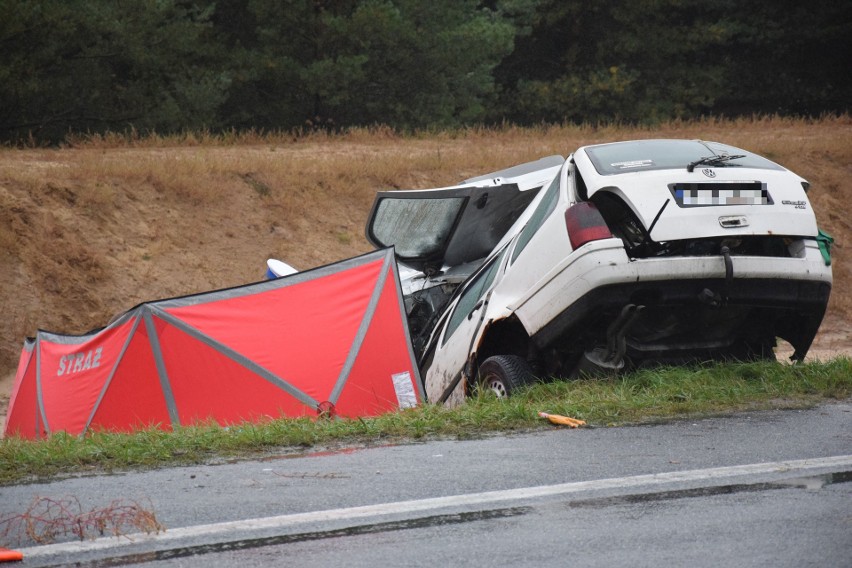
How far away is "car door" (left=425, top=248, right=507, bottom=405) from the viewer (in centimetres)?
786

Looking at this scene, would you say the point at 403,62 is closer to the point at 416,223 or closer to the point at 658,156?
the point at 416,223

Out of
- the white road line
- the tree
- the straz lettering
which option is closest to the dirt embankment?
the tree

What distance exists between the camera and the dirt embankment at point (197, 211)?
16984 millimetres

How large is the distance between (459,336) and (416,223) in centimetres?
186

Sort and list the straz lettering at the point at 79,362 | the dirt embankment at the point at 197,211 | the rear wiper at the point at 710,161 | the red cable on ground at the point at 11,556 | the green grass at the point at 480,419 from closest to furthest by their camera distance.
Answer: the red cable on ground at the point at 11,556 < the green grass at the point at 480,419 < the rear wiper at the point at 710,161 < the straz lettering at the point at 79,362 < the dirt embankment at the point at 197,211

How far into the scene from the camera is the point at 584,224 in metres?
6.76

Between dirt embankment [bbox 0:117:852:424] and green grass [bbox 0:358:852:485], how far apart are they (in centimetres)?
879

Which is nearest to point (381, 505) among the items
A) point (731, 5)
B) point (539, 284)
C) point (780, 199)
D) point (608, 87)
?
point (539, 284)

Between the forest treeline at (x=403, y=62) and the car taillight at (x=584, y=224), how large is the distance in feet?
55.6

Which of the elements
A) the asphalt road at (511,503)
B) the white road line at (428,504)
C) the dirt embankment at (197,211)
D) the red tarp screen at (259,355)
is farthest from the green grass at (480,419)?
the dirt embankment at (197,211)

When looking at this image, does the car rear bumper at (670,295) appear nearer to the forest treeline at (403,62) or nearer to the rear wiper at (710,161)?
the rear wiper at (710,161)

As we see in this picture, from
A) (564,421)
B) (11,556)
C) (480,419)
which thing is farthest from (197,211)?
(11,556)

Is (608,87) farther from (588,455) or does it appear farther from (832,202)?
(588,455)

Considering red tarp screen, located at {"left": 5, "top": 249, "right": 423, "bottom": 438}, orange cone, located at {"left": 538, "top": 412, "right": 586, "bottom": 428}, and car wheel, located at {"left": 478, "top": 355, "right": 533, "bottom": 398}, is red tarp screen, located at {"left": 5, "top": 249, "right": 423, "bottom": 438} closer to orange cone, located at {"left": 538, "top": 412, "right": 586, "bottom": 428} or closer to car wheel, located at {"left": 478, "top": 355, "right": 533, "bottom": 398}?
car wheel, located at {"left": 478, "top": 355, "right": 533, "bottom": 398}
